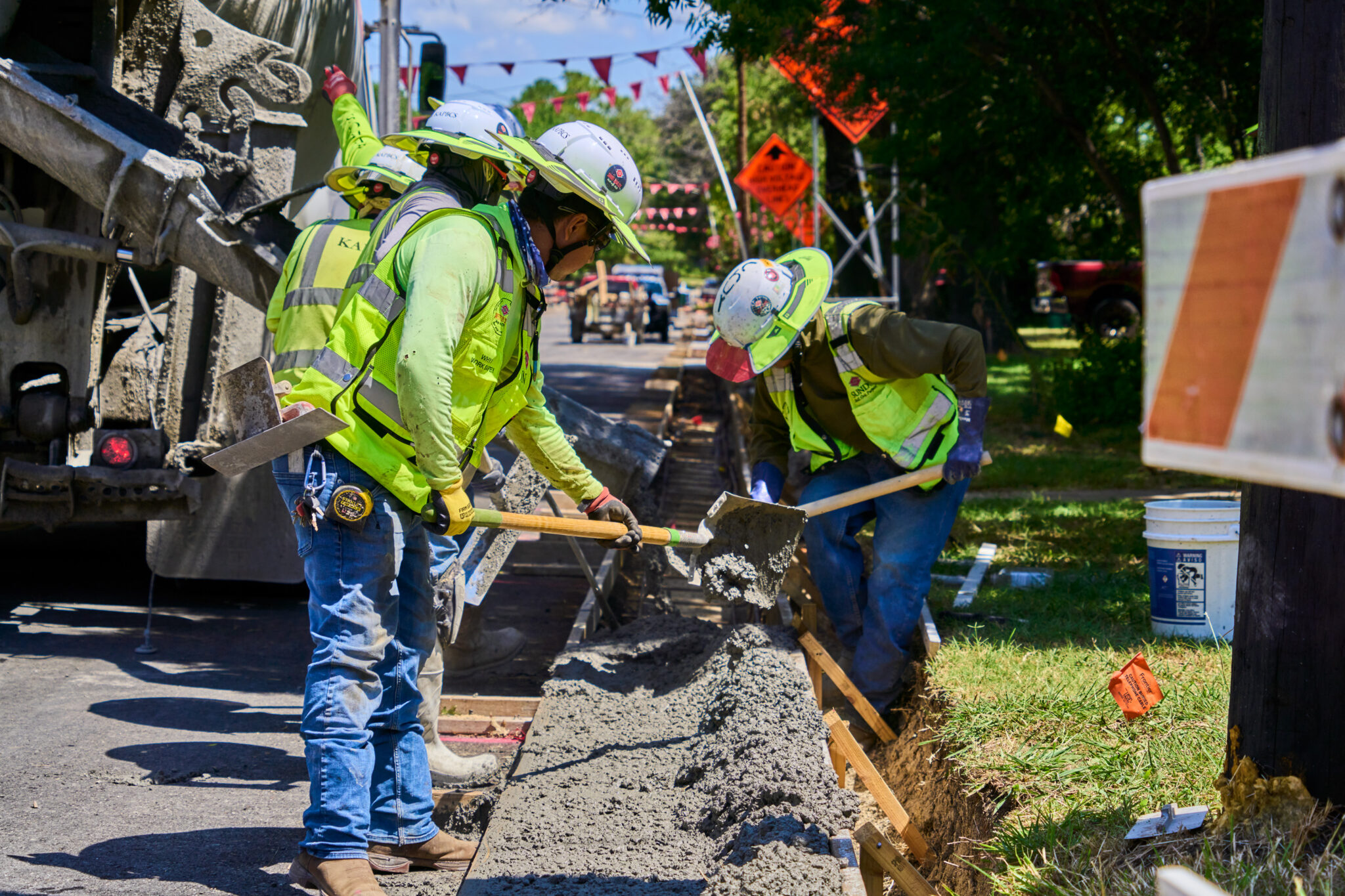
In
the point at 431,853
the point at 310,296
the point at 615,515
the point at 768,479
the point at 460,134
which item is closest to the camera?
the point at 431,853

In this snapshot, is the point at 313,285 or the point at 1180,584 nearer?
the point at 313,285

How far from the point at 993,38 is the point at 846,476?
4.55 m

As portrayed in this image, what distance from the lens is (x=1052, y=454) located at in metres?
11.0

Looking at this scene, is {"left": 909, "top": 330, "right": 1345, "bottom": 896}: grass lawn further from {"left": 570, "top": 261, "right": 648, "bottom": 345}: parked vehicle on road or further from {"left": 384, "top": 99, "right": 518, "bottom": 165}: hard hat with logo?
{"left": 570, "top": 261, "right": 648, "bottom": 345}: parked vehicle on road

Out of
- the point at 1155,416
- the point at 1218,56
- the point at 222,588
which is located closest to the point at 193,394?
the point at 222,588

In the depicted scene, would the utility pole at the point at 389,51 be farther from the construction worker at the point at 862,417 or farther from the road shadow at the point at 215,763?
the road shadow at the point at 215,763

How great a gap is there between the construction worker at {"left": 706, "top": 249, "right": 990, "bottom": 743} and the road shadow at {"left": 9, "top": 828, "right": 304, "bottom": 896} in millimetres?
2422

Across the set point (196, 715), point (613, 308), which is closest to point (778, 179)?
point (196, 715)

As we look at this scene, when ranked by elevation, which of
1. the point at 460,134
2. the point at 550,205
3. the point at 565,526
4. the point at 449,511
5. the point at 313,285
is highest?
the point at 460,134

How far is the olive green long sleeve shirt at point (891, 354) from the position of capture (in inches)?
191

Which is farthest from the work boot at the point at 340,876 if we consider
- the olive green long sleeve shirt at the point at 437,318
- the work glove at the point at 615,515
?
the work glove at the point at 615,515

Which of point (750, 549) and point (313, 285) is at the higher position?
point (313, 285)

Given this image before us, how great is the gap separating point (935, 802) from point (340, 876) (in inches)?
81.6

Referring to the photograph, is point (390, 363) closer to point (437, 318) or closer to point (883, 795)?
point (437, 318)
